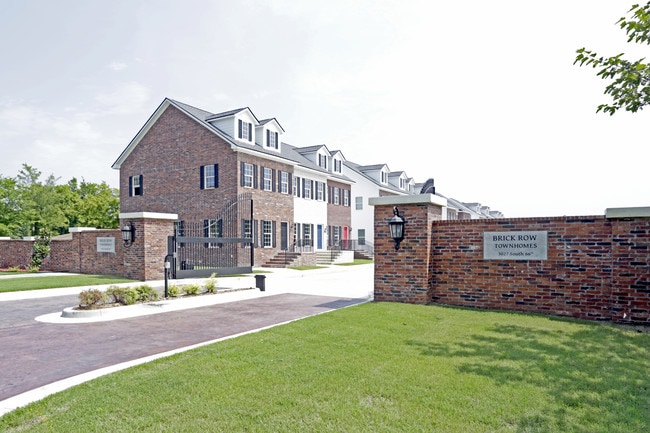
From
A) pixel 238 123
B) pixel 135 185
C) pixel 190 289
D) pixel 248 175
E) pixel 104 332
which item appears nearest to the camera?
pixel 104 332

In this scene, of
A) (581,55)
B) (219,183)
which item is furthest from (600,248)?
(219,183)

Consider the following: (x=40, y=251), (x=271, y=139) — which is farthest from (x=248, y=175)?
(x=40, y=251)

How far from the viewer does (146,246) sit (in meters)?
15.7

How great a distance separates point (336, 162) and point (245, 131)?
1257cm

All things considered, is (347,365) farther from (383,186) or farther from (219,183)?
(383,186)

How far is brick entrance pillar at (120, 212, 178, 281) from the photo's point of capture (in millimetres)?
15656

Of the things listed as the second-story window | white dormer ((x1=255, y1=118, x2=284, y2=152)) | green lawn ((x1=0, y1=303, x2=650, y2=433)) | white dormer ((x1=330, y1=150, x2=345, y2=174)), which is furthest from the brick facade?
white dormer ((x1=330, y1=150, x2=345, y2=174))

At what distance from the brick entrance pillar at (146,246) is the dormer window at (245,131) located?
10.5m

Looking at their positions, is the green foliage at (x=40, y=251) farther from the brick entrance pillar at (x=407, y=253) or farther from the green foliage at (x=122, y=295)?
the brick entrance pillar at (x=407, y=253)

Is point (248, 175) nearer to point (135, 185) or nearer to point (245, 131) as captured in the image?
point (245, 131)

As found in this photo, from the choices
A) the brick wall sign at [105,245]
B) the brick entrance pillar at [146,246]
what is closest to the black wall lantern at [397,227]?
the brick entrance pillar at [146,246]

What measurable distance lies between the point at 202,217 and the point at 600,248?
21.3 m

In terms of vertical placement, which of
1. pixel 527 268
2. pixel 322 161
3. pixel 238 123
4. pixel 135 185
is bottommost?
pixel 527 268

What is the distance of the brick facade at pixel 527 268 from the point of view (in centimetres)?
806
